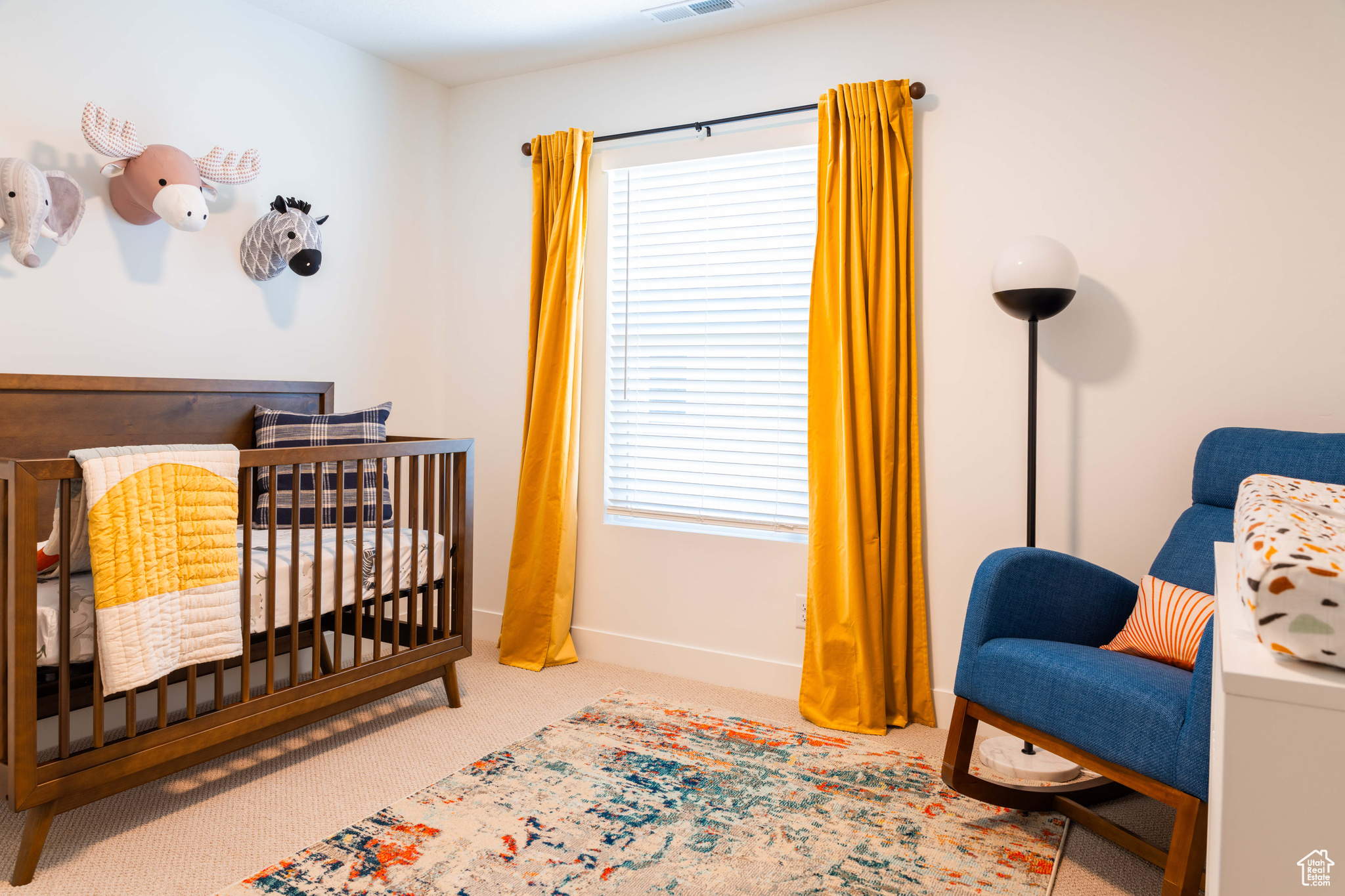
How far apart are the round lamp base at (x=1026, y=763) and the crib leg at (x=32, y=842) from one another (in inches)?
83.4

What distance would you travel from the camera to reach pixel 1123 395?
235cm

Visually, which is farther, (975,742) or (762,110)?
(762,110)

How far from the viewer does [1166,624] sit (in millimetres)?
1840

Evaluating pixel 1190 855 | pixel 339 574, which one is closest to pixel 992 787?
pixel 1190 855

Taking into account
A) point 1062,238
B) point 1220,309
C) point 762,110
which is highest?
point 762,110

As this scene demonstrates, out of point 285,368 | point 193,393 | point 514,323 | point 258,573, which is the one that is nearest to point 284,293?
point 285,368

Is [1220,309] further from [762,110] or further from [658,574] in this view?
[658,574]

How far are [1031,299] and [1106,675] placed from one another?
103 centimetres

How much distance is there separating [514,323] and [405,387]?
0.53 m

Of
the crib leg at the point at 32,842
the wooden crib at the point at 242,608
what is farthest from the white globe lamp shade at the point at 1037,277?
the crib leg at the point at 32,842

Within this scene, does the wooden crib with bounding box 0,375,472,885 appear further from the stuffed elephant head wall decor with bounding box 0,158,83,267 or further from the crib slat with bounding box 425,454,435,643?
the stuffed elephant head wall decor with bounding box 0,158,83,267

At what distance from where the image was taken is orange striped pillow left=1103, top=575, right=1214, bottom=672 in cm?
177

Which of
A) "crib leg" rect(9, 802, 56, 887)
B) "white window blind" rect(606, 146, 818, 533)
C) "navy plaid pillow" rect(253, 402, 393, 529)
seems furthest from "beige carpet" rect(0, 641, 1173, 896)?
"white window blind" rect(606, 146, 818, 533)

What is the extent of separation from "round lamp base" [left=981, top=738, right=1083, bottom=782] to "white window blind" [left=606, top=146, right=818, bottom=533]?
3.06 ft
